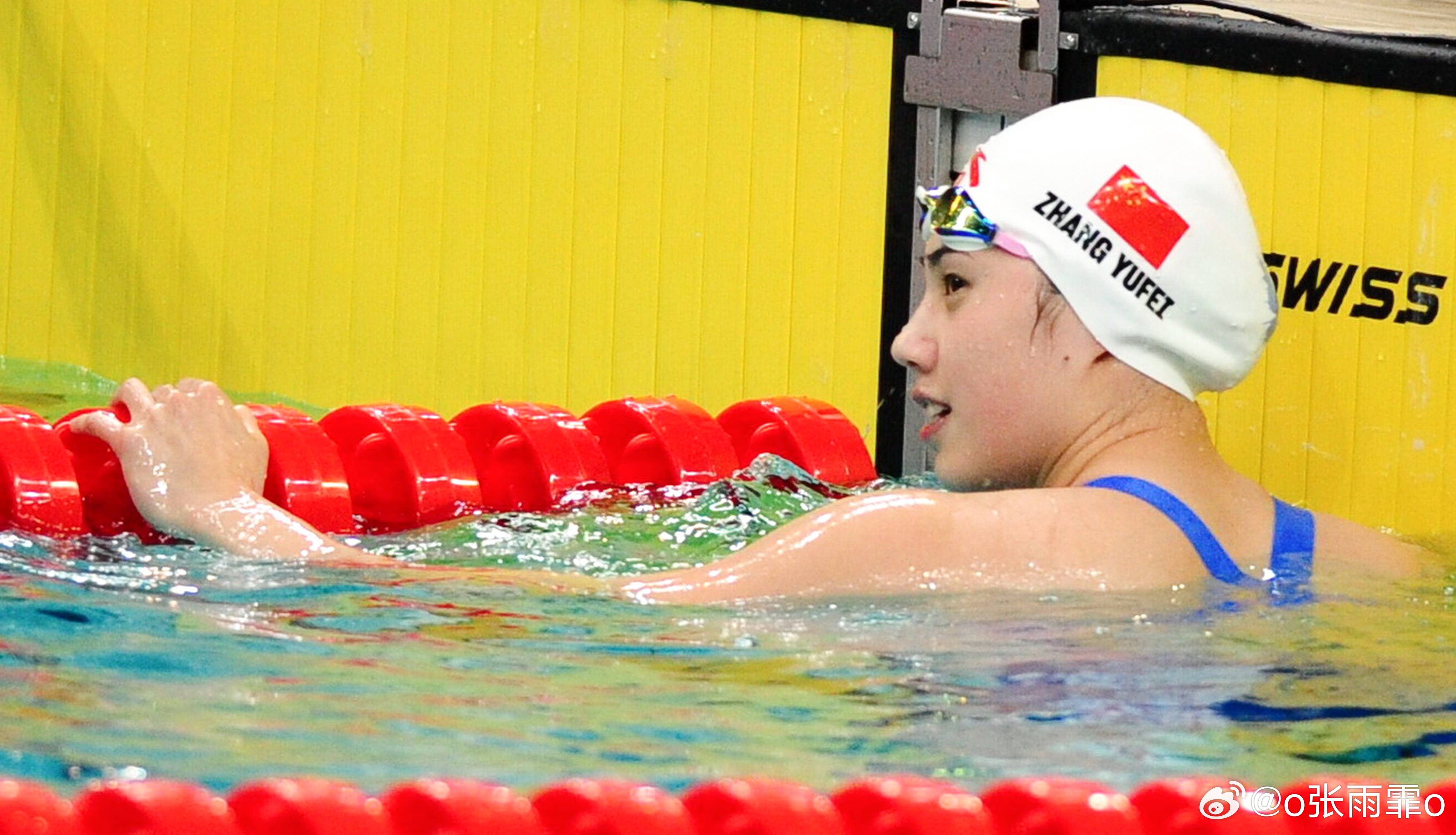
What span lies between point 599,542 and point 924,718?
122 centimetres

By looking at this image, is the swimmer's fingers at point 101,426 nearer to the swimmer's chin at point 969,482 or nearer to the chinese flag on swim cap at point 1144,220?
the swimmer's chin at point 969,482

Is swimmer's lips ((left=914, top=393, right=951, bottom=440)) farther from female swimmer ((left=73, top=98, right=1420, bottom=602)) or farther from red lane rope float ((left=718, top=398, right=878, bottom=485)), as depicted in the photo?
red lane rope float ((left=718, top=398, right=878, bottom=485))

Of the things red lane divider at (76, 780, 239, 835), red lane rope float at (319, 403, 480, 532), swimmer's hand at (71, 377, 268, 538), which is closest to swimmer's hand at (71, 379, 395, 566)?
swimmer's hand at (71, 377, 268, 538)

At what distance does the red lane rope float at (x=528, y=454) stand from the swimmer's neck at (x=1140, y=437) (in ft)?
3.76

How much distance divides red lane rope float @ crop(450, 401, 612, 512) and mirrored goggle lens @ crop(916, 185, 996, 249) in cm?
107

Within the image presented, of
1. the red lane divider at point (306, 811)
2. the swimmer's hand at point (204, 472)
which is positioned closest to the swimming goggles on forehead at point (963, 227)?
the swimmer's hand at point (204, 472)

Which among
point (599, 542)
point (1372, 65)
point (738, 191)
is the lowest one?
point (599, 542)

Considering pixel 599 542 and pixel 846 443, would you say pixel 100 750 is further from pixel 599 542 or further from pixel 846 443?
pixel 846 443

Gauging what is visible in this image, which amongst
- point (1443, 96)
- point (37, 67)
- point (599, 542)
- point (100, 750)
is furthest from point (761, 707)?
point (37, 67)

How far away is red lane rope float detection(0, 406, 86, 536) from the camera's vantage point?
2.93m

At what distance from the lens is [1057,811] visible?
1650 mm

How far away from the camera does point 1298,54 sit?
3.74 metres

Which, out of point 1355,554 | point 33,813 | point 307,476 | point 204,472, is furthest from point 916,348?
point 33,813

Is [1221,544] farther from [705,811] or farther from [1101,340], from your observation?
[705,811]
